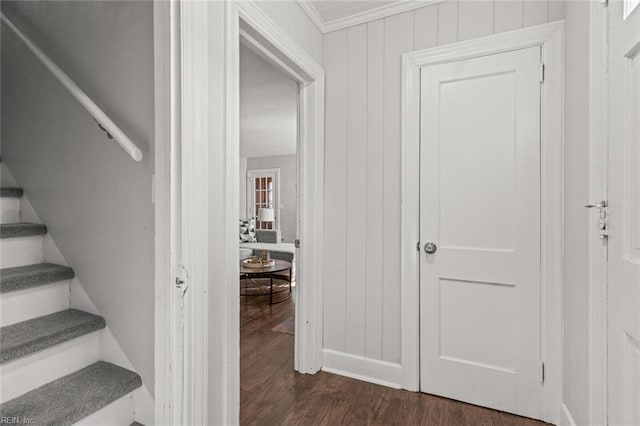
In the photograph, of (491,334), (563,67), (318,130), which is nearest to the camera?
(563,67)

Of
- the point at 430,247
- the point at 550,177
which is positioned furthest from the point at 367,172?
the point at 550,177

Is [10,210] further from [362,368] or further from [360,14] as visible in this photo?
[360,14]

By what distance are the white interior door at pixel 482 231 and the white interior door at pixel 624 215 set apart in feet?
2.07

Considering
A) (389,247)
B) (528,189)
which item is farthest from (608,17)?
(389,247)

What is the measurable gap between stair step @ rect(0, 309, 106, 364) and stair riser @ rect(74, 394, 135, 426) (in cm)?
34

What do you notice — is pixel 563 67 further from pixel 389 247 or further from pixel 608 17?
pixel 389 247

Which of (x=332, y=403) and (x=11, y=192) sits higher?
(x=11, y=192)

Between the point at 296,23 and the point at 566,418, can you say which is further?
the point at 296,23

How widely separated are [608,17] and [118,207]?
2111 mm

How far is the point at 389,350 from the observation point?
2.13 m

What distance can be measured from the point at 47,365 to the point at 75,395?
0.19 m

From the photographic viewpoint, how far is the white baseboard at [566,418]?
5.14ft

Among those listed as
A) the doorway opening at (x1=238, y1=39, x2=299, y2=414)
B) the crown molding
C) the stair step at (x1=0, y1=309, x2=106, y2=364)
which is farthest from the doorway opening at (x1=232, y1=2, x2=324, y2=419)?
the stair step at (x1=0, y1=309, x2=106, y2=364)

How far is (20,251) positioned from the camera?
5.44ft
